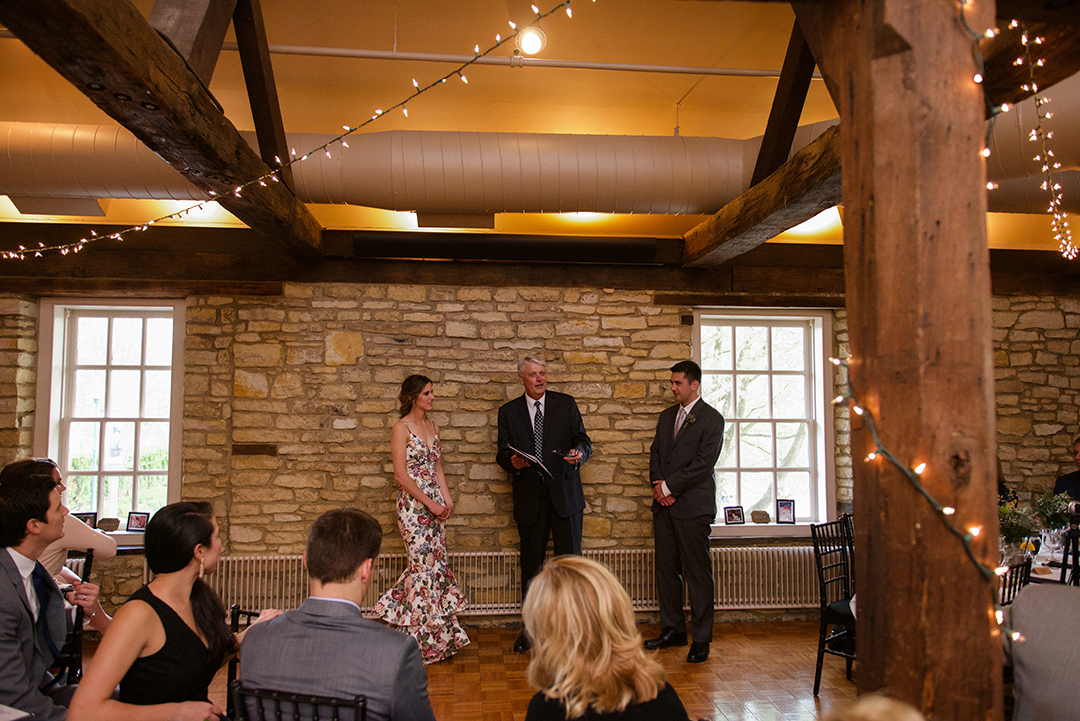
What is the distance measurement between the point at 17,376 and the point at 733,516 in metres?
5.41

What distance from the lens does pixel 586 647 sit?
1493 mm

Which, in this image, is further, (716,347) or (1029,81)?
(716,347)

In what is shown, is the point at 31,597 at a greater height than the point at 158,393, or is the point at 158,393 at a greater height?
the point at 158,393

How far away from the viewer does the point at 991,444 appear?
5.84 ft

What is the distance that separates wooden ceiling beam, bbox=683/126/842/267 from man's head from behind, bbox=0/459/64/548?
321 centimetres

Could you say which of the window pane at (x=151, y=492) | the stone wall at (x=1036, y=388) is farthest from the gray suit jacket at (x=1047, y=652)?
the window pane at (x=151, y=492)

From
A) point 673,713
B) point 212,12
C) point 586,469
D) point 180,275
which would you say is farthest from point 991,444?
point 180,275

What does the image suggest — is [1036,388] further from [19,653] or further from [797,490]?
[19,653]

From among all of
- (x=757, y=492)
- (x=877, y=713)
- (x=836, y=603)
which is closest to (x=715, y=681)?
(x=836, y=603)

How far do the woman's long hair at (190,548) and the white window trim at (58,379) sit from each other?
342cm

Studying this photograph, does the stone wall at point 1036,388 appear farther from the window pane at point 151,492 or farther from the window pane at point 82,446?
the window pane at point 82,446

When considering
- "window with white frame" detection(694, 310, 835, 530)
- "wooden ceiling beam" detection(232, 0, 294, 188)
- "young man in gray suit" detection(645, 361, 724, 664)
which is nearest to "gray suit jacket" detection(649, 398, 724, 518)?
"young man in gray suit" detection(645, 361, 724, 664)

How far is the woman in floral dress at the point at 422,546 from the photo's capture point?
14.8 ft

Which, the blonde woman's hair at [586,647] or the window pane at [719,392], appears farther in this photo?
the window pane at [719,392]
